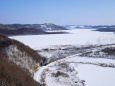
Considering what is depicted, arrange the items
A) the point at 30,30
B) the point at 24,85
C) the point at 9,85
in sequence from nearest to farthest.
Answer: the point at 9,85, the point at 24,85, the point at 30,30

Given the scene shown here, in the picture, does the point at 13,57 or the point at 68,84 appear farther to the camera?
the point at 13,57

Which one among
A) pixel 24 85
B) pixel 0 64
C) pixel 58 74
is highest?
pixel 0 64

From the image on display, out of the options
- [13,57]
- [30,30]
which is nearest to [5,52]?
[13,57]

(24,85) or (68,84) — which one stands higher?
(24,85)

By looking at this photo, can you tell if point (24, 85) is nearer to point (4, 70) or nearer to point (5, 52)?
point (4, 70)

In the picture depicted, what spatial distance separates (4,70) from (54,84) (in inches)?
231

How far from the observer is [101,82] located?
20188mm

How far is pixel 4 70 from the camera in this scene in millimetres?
15188

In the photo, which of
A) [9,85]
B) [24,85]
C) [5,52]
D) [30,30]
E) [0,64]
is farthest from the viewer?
[30,30]

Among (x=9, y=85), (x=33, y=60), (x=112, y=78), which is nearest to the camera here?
(x=9, y=85)

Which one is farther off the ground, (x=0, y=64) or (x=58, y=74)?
(x=0, y=64)

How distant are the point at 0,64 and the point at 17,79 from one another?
244 centimetres

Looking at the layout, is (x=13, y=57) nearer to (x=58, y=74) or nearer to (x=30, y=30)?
(x=58, y=74)

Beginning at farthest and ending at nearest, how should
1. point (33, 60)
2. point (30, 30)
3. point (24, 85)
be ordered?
point (30, 30)
point (33, 60)
point (24, 85)
